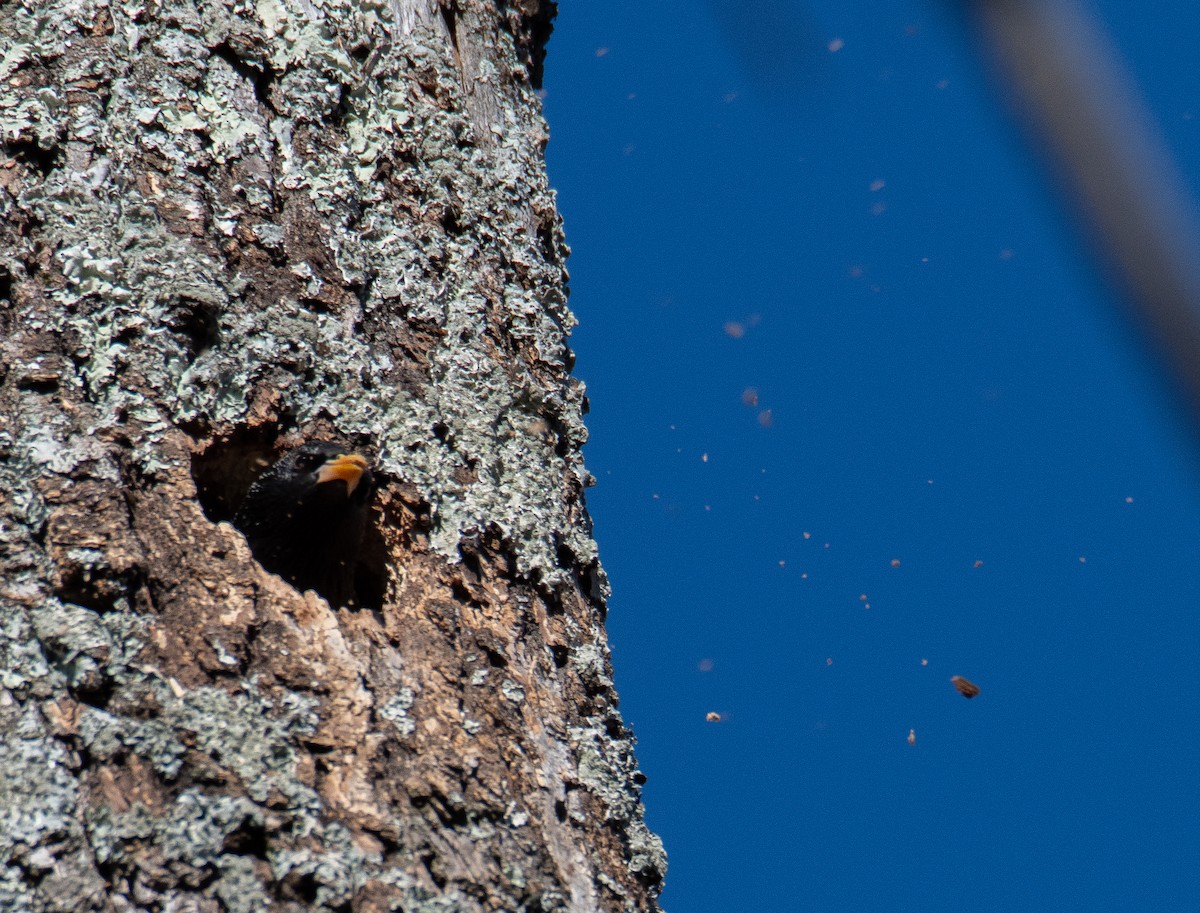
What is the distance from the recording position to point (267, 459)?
1.83 meters

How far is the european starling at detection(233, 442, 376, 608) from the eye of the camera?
177cm

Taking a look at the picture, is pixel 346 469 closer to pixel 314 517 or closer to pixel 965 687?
pixel 314 517

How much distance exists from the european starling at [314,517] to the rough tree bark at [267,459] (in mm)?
39

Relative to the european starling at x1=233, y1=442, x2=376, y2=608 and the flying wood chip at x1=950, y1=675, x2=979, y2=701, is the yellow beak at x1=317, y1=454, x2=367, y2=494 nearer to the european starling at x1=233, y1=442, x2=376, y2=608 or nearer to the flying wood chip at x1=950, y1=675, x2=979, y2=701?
the european starling at x1=233, y1=442, x2=376, y2=608

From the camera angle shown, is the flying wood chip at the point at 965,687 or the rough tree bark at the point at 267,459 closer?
the rough tree bark at the point at 267,459

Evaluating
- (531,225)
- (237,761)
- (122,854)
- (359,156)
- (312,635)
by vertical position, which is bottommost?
(122,854)

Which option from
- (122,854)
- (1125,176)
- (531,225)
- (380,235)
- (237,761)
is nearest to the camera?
(1125,176)

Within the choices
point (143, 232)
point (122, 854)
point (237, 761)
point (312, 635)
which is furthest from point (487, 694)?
point (143, 232)

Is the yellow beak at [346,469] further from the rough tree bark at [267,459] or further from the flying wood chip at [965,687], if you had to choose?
the flying wood chip at [965,687]

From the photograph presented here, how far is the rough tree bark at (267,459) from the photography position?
1.34m

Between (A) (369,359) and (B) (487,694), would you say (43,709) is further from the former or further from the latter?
(A) (369,359)

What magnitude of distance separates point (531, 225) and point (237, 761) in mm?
1240

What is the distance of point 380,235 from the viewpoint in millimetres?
2055

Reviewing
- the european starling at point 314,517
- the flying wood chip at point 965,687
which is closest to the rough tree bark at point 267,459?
the european starling at point 314,517
